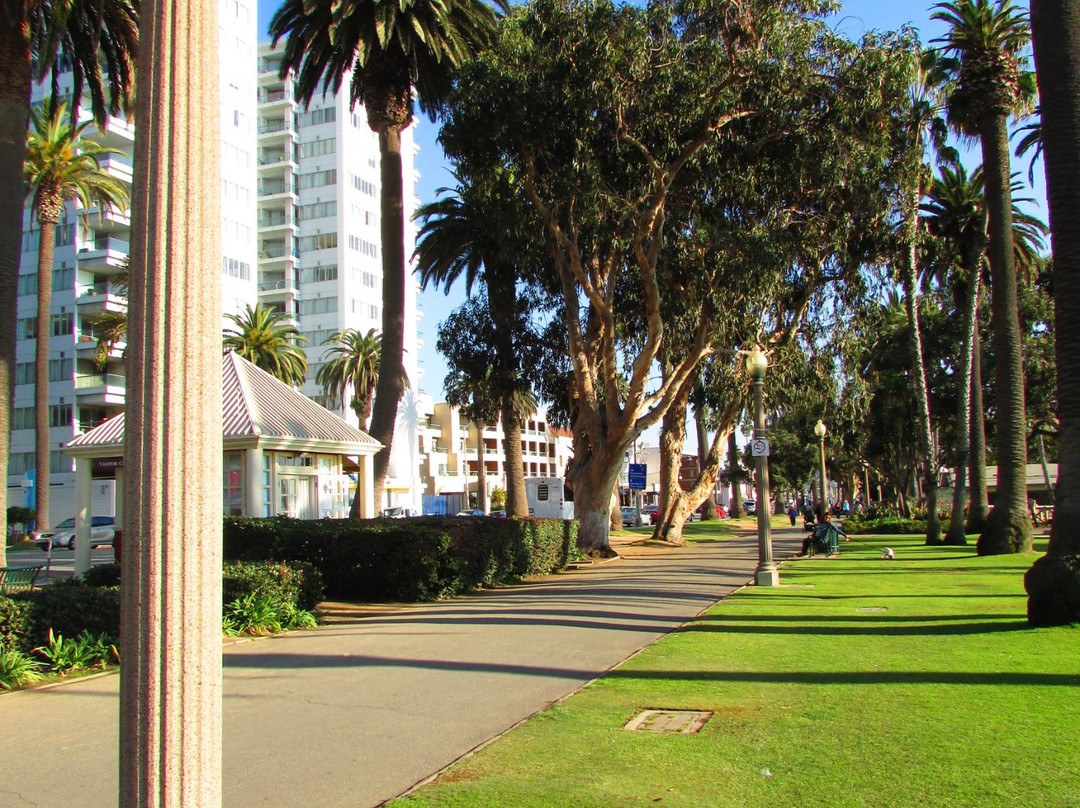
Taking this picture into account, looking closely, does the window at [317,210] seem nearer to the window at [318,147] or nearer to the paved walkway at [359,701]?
the window at [318,147]

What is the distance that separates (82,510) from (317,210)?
63461mm

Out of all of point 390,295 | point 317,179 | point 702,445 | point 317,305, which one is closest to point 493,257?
point 390,295

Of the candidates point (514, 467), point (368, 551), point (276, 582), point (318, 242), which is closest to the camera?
point (276, 582)

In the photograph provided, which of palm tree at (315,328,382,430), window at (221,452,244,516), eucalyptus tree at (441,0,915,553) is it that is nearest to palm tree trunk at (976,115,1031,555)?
eucalyptus tree at (441,0,915,553)

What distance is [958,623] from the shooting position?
12250mm

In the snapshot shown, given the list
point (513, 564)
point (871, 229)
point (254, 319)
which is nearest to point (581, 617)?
point (513, 564)

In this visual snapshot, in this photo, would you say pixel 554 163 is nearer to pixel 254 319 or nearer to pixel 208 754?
pixel 208 754

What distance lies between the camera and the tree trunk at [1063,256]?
1118 centimetres

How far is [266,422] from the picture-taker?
64.4 ft

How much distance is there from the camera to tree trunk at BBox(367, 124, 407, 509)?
24.8 m

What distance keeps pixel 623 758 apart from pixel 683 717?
1.36m

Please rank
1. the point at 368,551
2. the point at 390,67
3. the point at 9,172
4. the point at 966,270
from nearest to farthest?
the point at 9,172 < the point at 368,551 < the point at 390,67 < the point at 966,270

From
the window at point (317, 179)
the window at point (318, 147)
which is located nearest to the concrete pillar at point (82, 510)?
the window at point (317, 179)

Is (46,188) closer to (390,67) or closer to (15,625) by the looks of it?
(390,67)
